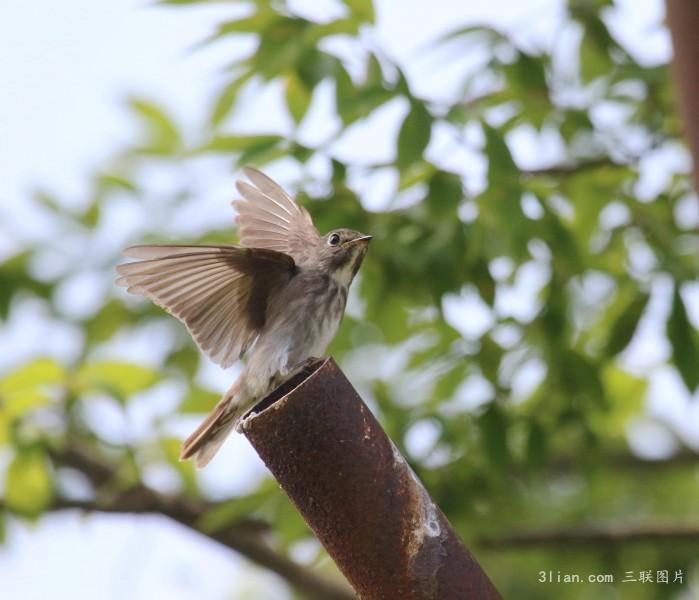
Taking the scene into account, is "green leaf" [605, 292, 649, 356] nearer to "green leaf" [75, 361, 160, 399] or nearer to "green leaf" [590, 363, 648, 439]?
"green leaf" [590, 363, 648, 439]

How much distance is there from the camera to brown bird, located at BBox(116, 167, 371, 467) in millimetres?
4418

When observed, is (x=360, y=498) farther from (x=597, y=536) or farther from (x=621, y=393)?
(x=621, y=393)

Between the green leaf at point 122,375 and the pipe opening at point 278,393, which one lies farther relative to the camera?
the green leaf at point 122,375

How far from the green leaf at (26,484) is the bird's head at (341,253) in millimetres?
1653

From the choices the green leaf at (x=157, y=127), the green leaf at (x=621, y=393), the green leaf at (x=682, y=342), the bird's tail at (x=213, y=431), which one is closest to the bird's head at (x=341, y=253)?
the bird's tail at (x=213, y=431)

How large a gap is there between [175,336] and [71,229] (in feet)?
2.85

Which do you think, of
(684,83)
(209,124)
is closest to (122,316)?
(209,124)

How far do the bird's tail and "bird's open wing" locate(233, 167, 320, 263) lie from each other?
661mm

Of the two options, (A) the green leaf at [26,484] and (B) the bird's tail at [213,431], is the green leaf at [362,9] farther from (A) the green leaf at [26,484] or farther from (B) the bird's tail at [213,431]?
(A) the green leaf at [26,484]

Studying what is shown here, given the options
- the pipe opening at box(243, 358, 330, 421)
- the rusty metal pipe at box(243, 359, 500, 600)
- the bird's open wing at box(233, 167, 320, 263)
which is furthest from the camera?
the bird's open wing at box(233, 167, 320, 263)

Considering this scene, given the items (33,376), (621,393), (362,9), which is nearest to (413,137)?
(362,9)

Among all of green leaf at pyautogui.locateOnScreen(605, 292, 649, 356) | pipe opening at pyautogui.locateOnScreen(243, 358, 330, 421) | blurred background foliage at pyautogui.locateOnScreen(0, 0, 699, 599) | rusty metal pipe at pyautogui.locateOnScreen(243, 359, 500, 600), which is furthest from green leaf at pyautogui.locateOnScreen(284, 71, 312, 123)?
rusty metal pipe at pyautogui.locateOnScreen(243, 359, 500, 600)

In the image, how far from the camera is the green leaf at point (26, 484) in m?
5.51

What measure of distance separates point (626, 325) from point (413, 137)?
53.9 inches
